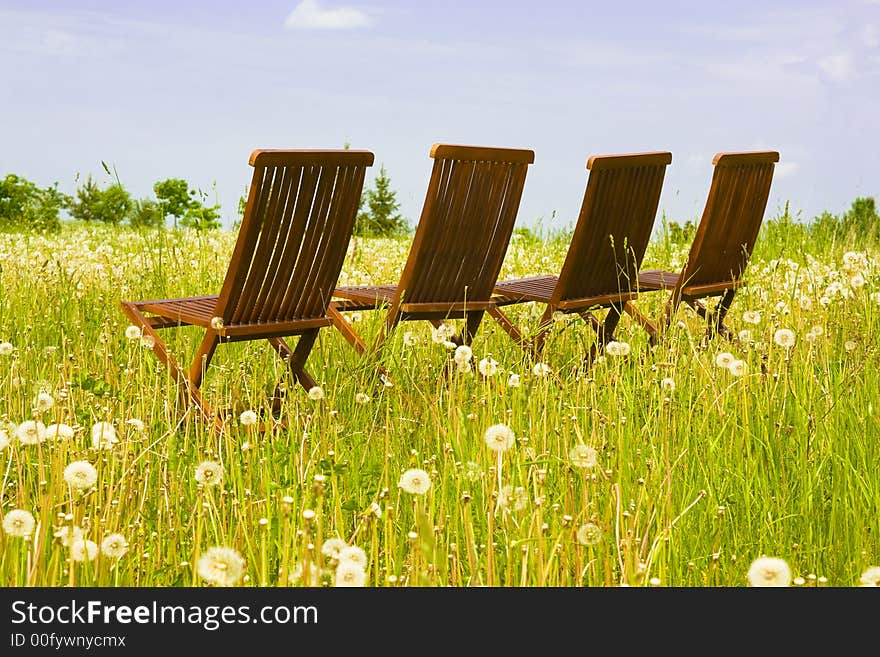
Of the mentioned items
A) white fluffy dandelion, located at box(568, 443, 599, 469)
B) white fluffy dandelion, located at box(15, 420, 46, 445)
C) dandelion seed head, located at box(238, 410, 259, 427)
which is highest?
dandelion seed head, located at box(238, 410, 259, 427)

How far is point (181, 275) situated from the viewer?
27.5ft

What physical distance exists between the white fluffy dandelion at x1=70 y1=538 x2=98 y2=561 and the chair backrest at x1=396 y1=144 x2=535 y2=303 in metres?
3.29

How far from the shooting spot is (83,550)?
2.32m

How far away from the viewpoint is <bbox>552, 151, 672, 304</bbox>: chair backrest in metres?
6.18

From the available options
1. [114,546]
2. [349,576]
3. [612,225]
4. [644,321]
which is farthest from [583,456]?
[612,225]

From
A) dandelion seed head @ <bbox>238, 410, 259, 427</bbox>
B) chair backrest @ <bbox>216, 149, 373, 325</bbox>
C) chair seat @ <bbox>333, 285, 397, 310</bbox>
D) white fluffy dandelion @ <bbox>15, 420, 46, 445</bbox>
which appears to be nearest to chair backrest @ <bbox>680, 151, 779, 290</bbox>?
chair seat @ <bbox>333, 285, 397, 310</bbox>

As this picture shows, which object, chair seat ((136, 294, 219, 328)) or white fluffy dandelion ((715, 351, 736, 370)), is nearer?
white fluffy dandelion ((715, 351, 736, 370))

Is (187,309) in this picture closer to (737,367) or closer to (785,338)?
(737,367)

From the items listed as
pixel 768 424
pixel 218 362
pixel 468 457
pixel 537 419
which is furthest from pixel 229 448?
pixel 218 362

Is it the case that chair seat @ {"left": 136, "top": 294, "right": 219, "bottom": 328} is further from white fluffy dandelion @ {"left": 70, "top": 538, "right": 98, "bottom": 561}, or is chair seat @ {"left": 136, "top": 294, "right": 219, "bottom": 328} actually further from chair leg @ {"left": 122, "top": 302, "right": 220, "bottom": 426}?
white fluffy dandelion @ {"left": 70, "top": 538, "right": 98, "bottom": 561}

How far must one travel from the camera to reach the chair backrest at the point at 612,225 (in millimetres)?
6180

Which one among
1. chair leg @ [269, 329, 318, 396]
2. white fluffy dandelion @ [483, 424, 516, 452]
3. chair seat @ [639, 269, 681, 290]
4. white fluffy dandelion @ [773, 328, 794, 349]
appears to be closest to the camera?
white fluffy dandelion @ [483, 424, 516, 452]

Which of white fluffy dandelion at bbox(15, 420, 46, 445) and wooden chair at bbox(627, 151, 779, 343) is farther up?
wooden chair at bbox(627, 151, 779, 343)

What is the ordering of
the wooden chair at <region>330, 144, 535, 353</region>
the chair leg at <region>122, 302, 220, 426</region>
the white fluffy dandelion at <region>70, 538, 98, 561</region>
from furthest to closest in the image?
the wooden chair at <region>330, 144, 535, 353</region>, the chair leg at <region>122, 302, 220, 426</region>, the white fluffy dandelion at <region>70, 538, 98, 561</region>
